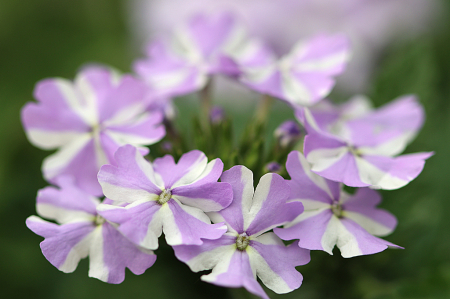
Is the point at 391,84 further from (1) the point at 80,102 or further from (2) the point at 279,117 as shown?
(1) the point at 80,102

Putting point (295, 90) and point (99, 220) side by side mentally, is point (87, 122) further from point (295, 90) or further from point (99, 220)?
point (295, 90)

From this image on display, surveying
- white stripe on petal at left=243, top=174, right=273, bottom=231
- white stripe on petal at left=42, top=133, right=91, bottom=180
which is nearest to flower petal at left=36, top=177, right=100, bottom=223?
white stripe on petal at left=42, top=133, right=91, bottom=180

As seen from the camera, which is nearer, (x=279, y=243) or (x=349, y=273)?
(x=279, y=243)

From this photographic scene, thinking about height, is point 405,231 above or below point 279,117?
below

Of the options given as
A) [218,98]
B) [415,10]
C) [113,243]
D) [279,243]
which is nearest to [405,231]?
[279,243]

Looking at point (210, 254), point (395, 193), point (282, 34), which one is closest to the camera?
point (210, 254)

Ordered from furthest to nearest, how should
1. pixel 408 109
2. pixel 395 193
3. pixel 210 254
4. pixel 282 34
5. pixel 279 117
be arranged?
pixel 282 34
pixel 279 117
pixel 395 193
pixel 408 109
pixel 210 254

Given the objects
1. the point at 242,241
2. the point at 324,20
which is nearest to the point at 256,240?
the point at 242,241
